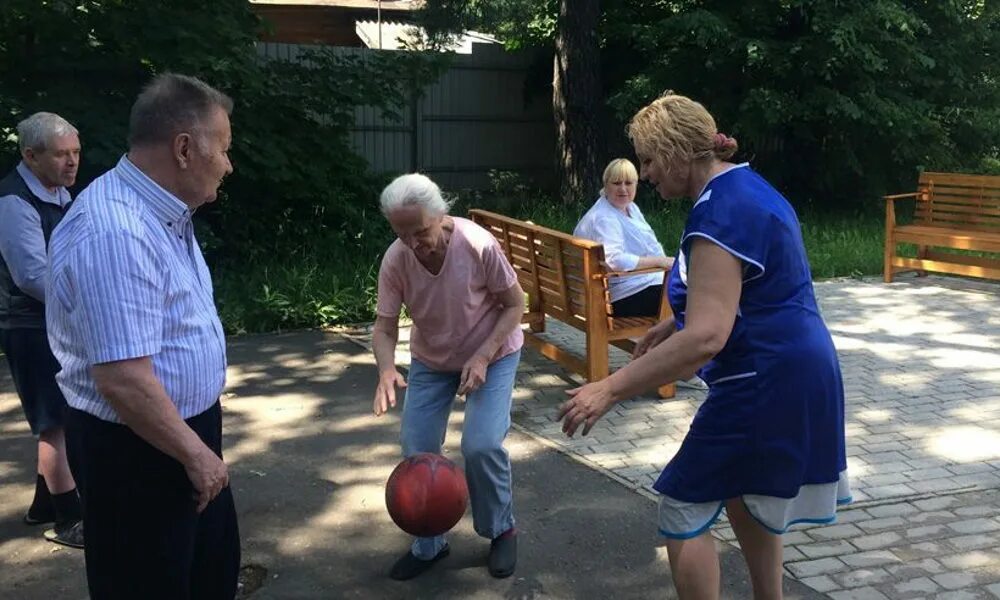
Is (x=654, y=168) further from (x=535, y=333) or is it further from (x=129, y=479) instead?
(x=535, y=333)

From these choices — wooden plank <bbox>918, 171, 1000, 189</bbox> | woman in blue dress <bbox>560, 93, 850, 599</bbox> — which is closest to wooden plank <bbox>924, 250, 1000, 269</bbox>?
wooden plank <bbox>918, 171, 1000, 189</bbox>

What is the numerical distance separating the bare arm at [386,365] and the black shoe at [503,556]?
0.73 m

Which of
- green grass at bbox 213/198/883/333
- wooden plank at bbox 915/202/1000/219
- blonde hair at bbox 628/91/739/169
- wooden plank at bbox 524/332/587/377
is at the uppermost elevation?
blonde hair at bbox 628/91/739/169

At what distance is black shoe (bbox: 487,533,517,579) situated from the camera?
4.16 m

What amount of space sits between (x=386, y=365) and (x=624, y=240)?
9.99ft

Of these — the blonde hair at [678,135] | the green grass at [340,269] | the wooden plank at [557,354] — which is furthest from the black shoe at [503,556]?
the green grass at [340,269]

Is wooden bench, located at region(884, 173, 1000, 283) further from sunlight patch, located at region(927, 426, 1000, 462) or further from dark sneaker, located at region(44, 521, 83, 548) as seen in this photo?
dark sneaker, located at region(44, 521, 83, 548)

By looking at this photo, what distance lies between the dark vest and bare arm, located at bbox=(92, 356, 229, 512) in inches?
85.6

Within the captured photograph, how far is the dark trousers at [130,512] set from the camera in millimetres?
2613

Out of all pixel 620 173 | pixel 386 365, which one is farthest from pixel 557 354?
pixel 386 365

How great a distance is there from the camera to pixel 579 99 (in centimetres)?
1561

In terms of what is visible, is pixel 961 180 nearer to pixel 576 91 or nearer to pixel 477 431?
pixel 576 91

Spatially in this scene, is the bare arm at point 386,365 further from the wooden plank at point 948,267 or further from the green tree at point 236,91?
the wooden plank at point 948,267

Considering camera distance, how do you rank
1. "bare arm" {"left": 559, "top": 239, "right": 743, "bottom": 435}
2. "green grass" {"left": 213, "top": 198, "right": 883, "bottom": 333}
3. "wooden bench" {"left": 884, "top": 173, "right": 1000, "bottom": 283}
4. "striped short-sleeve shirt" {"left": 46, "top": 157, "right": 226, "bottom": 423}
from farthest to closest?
"wooden bench" {"left": 884, "top": 173, "right": 1000, "bottom": 283}
"green grass" {"left": 213, "top": 198, "right": 883, "bottom": 333}
"bare arm" {"left": 559, "top": 239, "right": 743, "bottom": 435}
"striped short-sleeve shirt" {"left": 46, "top": 157, "right": 226, "bottom": 423}
